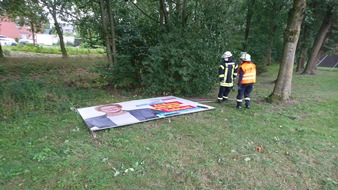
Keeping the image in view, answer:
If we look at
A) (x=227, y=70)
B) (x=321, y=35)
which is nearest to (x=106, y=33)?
(x=227, y=70)

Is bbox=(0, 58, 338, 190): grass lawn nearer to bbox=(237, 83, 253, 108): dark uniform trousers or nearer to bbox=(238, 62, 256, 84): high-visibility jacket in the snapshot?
bbox=(237, 83, 253, 108): dark uniform trousers

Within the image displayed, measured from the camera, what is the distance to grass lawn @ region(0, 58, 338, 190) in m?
2.89

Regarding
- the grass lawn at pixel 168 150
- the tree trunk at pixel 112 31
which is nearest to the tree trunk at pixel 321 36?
the grass lawn at pixel 168 150

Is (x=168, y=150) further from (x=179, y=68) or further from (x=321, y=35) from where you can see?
(x=321, y=35)

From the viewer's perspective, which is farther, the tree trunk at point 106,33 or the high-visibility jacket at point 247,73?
the tree trunk at point 106,33

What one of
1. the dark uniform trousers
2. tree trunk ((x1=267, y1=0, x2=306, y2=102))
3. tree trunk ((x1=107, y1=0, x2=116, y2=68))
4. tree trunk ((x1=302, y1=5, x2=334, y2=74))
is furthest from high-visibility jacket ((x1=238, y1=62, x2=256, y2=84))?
tree trunk ((x1=302, y1=5, x2=334, y2=74))

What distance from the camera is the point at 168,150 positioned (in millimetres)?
3654

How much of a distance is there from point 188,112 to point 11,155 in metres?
3.72

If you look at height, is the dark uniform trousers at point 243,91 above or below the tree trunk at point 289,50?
below

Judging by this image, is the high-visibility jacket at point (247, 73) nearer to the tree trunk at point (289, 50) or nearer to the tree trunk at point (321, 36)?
the tree trunk at point (289, 50)

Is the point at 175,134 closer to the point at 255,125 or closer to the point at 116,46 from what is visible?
the point at 255,125

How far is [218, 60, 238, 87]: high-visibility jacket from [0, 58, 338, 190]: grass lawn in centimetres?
100

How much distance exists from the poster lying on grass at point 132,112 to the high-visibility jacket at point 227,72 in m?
1.13

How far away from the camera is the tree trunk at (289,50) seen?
254 inches
